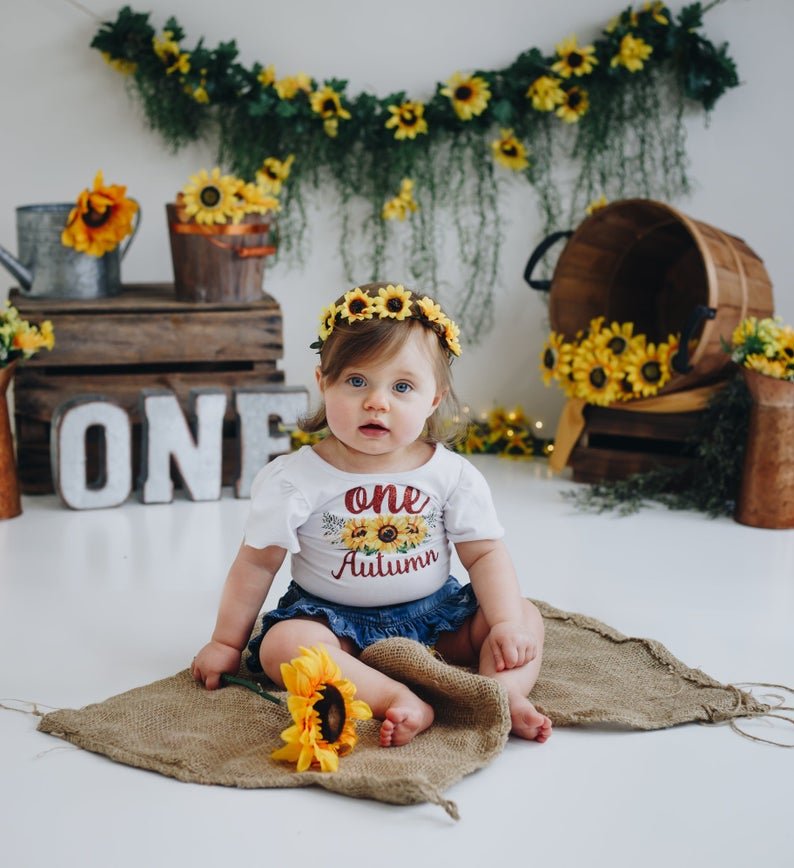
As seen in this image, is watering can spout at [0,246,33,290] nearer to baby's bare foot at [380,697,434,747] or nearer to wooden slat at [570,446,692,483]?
wooden slat at [570,446,692,483]

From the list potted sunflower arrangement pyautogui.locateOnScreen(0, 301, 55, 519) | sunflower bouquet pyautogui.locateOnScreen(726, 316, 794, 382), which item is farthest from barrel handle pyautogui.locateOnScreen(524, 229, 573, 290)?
Answer: potted sunflower arrangement pyautogui.locateOnScreen(0, 301, 55, 519)

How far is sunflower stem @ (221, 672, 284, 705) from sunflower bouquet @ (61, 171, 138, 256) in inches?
55.7

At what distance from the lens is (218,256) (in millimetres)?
2688

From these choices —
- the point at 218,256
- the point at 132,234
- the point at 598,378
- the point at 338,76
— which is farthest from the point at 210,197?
the point at 598,378

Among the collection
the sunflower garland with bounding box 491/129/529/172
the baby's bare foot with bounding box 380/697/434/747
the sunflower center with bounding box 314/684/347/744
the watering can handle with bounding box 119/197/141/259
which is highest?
the sunflower garland with bounding box 491/129/529/172

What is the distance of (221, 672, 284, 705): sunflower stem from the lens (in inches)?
57.2

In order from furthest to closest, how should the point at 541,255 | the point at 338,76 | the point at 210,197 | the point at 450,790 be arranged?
1. the point at 338,76
2. the point at 541,255
3. the point at 210,197
4. the point at 450,790

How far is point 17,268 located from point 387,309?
5.00 feet

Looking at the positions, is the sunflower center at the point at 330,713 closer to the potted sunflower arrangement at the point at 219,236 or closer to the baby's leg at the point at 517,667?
the baby's leg at the point at 517,667

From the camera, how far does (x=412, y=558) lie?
1.55 meters

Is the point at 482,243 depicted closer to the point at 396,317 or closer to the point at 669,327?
the point at 669,327

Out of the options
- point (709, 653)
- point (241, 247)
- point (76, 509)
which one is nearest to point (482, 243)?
point (241, 247)

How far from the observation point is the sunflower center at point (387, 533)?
1537 millimetres

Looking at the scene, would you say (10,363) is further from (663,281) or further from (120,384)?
(663,281)
